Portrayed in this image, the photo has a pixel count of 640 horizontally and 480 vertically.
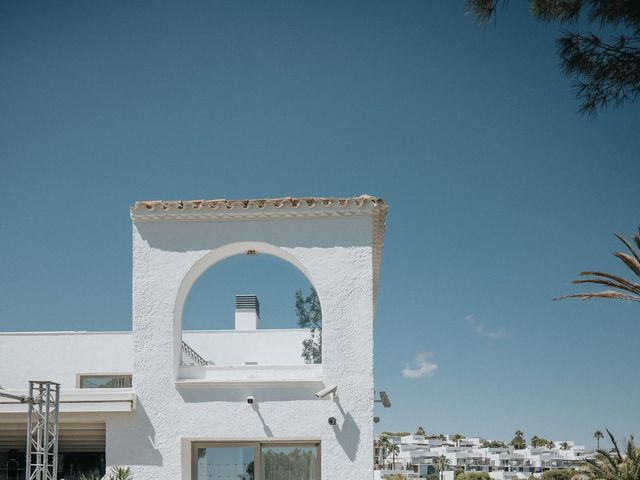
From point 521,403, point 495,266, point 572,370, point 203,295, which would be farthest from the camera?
point 521,403

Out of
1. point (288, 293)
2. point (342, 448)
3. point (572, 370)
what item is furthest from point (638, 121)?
point (572, 370)

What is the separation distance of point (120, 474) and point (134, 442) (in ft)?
1.70

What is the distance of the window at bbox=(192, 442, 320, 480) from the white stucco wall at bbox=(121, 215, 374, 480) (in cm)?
28

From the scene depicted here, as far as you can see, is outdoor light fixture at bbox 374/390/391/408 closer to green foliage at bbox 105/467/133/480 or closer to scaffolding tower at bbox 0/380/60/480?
green foliage at bbox 105/467/133/480

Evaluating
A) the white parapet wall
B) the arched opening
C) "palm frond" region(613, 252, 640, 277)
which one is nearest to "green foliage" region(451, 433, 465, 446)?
the white parapet wall

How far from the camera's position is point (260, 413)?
12.0 metres

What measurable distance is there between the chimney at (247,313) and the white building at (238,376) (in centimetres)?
1198

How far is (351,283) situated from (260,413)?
2.42 metres

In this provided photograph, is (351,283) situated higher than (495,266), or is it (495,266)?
(495,266)

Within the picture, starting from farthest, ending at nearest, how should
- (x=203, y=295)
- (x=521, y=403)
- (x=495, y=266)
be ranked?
(x=521, y=403) → (x=495, y=266) → (x=203, y=295)

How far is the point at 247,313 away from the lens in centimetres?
2505

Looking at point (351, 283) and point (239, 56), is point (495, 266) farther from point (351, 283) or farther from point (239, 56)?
point (351, 283)

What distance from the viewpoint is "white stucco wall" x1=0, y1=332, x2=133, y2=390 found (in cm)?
2320

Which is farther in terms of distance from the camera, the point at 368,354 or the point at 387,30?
the point at 387,30
